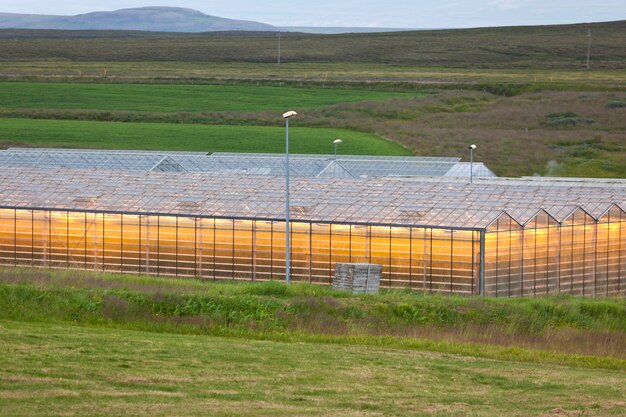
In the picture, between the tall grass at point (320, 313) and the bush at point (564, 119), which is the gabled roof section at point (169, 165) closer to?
the tall grass at point (320, 313)

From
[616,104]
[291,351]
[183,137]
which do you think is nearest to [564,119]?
[616,104]

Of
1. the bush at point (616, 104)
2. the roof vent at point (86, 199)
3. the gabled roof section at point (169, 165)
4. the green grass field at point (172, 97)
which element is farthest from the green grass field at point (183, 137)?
the roof vent at point (86, 199)

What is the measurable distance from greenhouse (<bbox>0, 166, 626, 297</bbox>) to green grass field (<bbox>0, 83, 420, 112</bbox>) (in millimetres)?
59723

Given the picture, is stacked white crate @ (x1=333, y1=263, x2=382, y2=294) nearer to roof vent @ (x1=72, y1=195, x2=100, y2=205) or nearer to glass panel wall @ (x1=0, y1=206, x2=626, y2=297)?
glass panel wall @ (x1=0, y1=206, x2=626, y2=297)

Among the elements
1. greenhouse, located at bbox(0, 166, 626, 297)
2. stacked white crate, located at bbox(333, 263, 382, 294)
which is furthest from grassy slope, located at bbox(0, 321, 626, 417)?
greenhouse, located at bbox(0, 166, 626, 297)

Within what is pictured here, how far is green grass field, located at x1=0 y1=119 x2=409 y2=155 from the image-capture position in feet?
296

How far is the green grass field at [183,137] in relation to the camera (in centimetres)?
9031

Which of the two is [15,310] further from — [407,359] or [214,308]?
[407,359]

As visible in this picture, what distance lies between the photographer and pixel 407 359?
88.4 feet

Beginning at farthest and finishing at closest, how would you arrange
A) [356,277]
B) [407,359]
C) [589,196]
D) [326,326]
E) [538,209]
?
[589,196]
[538,209]
[356,277]
[326,326]
[407,359]

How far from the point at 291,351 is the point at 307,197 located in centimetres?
2194

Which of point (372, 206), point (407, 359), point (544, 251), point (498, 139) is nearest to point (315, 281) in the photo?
point (372, 206)

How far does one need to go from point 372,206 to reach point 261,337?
53.9ft

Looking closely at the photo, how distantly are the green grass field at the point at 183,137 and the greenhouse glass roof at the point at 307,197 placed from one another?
34216 millimetres
